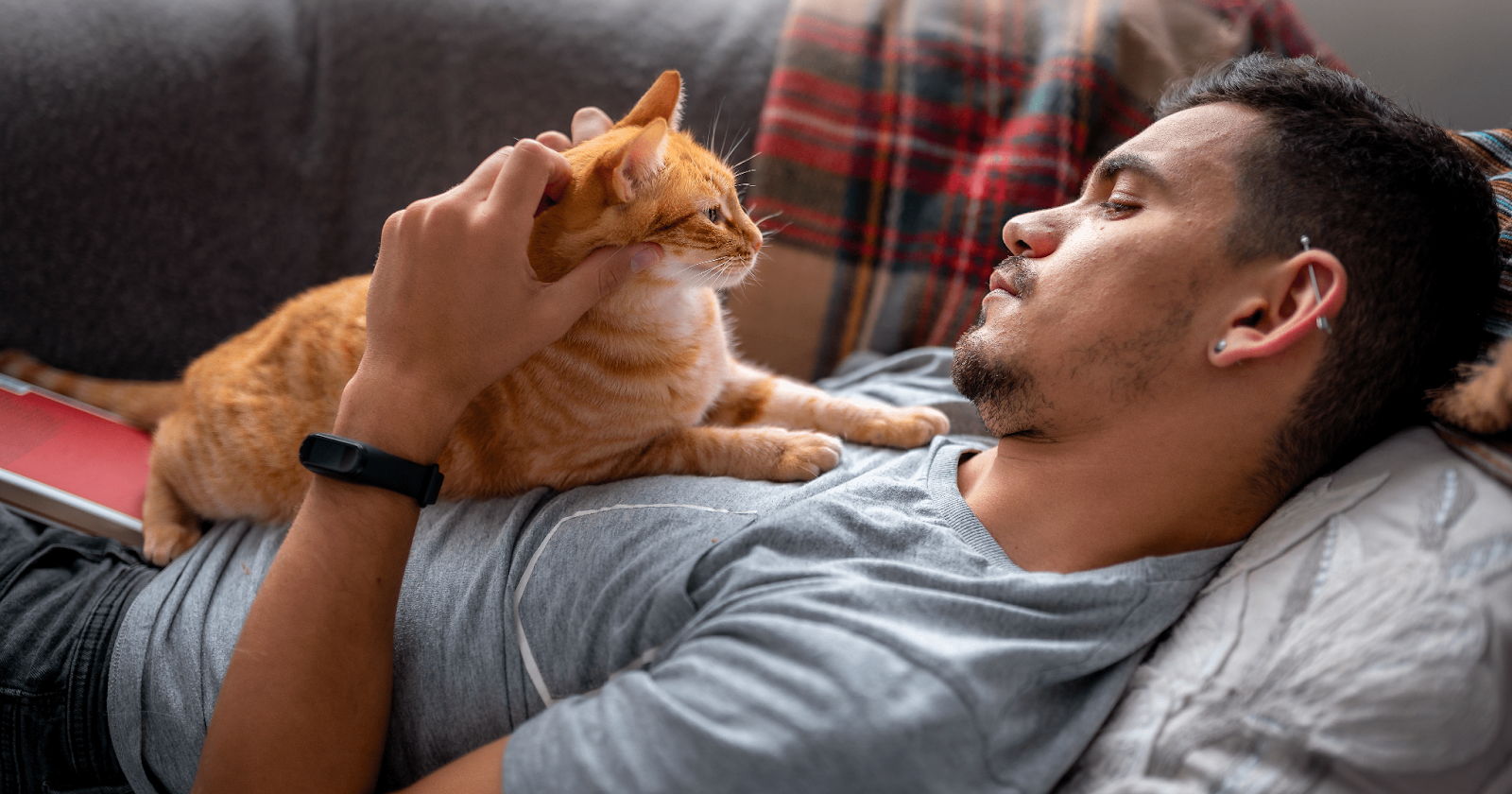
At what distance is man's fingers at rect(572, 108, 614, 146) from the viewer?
1.36 m

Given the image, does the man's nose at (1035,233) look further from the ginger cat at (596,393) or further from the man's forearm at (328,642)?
the man's forearm at (328,642)

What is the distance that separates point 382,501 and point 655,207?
22.3 inches

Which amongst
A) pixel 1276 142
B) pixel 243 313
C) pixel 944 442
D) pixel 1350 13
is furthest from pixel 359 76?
pixel 1350 13

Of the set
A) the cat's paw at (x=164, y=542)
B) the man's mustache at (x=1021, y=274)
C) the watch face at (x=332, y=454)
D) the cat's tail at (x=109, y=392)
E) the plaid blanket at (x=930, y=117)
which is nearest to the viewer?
the watch face at (x=332, y=454)

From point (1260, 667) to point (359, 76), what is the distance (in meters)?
2.01

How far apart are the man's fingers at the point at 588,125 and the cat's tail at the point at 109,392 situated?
100 centimetres

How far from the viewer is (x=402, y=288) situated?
3.25 feet

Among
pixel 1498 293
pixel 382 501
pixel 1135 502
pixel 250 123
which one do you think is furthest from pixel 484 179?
pixel 1498 293

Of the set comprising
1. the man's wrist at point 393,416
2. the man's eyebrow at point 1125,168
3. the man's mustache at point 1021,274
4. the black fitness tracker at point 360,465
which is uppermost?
the man's eyebrow at point 1125,168

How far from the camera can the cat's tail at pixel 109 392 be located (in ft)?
5.12

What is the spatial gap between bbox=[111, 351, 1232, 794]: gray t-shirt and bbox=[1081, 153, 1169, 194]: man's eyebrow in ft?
1.49

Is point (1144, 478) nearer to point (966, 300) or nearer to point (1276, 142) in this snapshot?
point (1276, 142)

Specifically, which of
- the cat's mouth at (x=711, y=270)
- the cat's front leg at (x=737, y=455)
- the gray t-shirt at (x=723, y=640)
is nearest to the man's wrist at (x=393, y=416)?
the gray t-shirt at (x=723, y=640)

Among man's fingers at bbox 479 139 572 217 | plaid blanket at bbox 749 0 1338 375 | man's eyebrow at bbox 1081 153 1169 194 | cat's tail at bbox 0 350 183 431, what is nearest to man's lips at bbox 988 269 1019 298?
man's eyebrow at bbox 1081 153 1169 194
